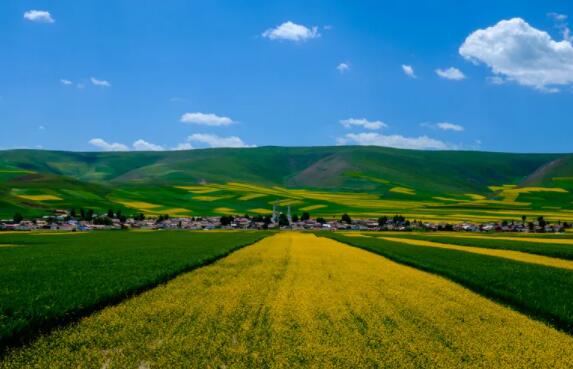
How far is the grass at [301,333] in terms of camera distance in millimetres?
10609

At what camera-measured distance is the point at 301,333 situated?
1287 cm

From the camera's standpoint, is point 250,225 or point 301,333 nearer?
point 301,333

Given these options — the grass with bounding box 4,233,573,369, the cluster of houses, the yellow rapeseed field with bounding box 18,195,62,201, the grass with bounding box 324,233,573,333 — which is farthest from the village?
the grass with bounding box 4,233,573,369

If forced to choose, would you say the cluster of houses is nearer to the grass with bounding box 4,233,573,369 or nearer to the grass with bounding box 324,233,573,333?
the grass with bounding box 324,233,573,333

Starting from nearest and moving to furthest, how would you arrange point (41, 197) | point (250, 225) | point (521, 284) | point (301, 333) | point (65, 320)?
point (301, 333)
point (65, 320)
point (521, 284)
point (250, 225)
point (41, 197)

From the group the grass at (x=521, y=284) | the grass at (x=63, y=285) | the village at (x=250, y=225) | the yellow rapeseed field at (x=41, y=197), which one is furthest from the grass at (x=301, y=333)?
the yellow rapeseed field at (x=41, y=197)

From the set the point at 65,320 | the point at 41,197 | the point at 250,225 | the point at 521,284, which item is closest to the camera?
the point at 65,320

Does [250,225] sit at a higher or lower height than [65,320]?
lower

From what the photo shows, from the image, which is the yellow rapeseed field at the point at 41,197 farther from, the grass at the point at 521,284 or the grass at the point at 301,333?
the grass at the point at 301,333

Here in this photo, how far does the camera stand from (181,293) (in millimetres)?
19047

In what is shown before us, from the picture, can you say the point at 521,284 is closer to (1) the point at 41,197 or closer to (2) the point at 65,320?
(2) the point at 65,320

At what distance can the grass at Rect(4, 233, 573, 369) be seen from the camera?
10.6 m

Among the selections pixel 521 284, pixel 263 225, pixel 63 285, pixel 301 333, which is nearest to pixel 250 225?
pixel 263 225

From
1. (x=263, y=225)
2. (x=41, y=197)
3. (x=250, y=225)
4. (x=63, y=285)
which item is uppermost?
(x=41, y=197)
